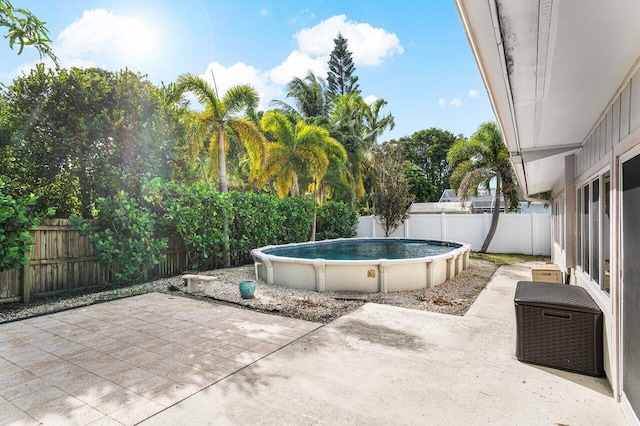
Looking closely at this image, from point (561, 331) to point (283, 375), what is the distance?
292cm

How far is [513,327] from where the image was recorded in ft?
15.6

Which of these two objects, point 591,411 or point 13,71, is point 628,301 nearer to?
point 591,411

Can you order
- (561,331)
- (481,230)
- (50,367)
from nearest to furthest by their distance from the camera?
(561,331) < (50,367) < (481,230)

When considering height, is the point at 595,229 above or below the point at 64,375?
above

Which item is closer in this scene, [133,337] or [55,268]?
[133,337]

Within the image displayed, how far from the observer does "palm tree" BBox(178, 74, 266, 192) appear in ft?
36.6

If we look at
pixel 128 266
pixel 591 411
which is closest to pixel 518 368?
pixel 591 411

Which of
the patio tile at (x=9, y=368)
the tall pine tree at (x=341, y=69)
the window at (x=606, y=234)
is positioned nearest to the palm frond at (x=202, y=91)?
the patio tile at (x=9, y=368)

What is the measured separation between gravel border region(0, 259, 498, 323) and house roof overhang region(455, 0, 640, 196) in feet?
12.2

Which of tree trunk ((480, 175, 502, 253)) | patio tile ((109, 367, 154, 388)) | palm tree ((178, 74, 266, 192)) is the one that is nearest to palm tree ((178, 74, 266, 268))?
palm tree ((178, 74, 266, 192))

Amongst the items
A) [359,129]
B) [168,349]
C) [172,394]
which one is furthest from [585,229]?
[359,129]

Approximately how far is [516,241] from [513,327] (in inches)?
445

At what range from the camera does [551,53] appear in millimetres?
1878

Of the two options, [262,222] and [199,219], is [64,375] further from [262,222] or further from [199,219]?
[262,222]
